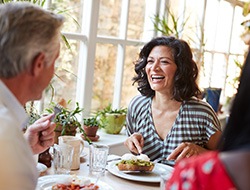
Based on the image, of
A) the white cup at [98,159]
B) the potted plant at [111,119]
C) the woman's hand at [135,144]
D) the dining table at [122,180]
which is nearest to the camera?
the dining table at [122,180]

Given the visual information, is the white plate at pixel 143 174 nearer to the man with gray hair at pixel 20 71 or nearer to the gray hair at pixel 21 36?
the man with gray hair at pixel 20 71

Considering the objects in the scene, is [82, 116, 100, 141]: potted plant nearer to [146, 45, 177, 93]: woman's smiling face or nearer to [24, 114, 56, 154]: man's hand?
[146, 45, 177, 93]: woman's smiling face

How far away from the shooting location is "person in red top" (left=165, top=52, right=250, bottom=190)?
25.2 inches

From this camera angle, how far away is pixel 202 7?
4.88 meters

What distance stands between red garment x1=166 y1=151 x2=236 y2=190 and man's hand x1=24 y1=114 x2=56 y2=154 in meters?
0.88

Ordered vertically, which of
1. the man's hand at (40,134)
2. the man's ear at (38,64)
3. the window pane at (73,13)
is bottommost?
the man's hand at (40,134)

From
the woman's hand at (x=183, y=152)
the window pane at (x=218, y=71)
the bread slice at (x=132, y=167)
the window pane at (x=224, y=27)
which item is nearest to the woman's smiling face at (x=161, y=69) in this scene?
the woman's hand at (x=183, y=152)

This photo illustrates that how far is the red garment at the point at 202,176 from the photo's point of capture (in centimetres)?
65

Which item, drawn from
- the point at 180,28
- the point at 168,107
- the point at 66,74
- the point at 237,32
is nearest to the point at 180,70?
the point at 168,107

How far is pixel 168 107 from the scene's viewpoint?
2434mm

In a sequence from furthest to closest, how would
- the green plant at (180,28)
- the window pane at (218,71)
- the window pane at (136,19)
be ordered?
the window pane at (218,71) → the green plant at (180,28) → the window pane at (136,19)

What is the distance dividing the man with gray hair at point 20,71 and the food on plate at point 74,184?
429 mm

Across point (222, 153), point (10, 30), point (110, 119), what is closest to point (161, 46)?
point (110, 119)

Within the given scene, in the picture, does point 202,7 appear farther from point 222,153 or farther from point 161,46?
point 222,153
